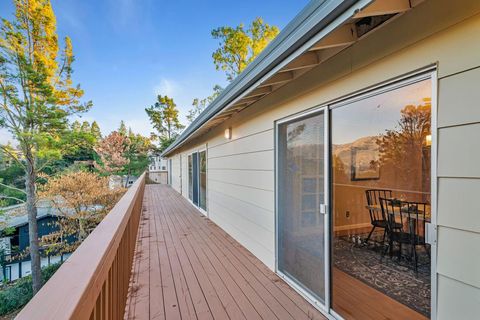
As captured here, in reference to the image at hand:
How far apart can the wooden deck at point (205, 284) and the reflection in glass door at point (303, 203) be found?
0.79 feet

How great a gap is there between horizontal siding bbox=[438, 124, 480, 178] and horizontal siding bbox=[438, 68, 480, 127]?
4cm

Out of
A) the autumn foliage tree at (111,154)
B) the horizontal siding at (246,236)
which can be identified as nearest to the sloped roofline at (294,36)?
the horizontal siding at (246,236)

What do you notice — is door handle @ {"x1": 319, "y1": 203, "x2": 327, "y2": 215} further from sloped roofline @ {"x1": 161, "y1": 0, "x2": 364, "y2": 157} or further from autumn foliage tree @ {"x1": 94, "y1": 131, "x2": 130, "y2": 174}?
autumn foliage tree @ {"x1": 94, "y1": 131, "x2": 130, "y2": 174}

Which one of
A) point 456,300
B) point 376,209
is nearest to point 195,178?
point 376,209

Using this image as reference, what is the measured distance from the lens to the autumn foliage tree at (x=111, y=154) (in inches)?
894

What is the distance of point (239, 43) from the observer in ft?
43.3

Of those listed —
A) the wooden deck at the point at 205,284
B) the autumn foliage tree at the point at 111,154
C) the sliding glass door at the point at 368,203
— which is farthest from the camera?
the autumn foliage tree at the point at 111,154

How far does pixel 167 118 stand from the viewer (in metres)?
29.6

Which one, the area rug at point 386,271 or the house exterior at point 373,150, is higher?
the house exterior at point 373,150

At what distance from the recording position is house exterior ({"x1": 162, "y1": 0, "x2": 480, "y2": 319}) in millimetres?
1327

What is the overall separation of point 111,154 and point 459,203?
25288mm

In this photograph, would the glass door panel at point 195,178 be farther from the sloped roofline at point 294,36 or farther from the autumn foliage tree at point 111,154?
the autumn foliage tree at point 111,154

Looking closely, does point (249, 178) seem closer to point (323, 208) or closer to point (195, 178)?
point (323, 208)

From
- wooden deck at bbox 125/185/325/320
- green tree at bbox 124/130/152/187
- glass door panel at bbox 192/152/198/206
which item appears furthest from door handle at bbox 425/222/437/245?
green tree at bbox 124/130/152/187
